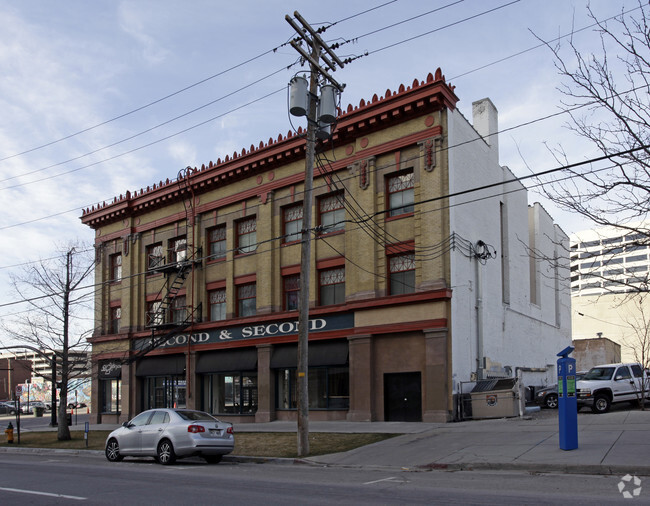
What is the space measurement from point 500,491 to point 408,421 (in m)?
14.5

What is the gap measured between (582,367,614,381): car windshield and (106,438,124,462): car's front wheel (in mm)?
16954

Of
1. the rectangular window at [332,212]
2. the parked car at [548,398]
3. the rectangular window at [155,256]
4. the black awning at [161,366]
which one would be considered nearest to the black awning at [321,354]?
the rectangular window at [332,212]

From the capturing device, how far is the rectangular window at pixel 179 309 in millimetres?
34281

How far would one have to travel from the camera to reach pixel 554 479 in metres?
11.5

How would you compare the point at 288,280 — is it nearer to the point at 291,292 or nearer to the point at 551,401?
the point at 291,292

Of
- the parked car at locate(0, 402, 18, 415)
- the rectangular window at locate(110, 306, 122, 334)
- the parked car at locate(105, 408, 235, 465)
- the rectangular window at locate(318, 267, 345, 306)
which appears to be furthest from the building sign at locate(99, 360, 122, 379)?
the parked car at locate(0, 402, 18, 415)

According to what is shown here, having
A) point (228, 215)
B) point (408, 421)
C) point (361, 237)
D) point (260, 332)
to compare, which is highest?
point (228, 215)

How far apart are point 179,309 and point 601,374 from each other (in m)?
20.8

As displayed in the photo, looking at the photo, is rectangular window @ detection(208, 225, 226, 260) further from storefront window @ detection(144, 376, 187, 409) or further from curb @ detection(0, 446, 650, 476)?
curb @ detection(0, 446, 650, 476)

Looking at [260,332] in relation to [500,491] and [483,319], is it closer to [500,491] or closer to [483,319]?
[483,319]

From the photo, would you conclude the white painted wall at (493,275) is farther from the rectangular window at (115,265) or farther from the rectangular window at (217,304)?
the rectangular window at (115,265)

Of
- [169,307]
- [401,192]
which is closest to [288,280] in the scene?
[401,192]

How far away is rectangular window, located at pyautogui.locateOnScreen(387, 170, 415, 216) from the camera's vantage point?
2572 cm

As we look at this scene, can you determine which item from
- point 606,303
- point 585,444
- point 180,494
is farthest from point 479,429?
point 606,303
